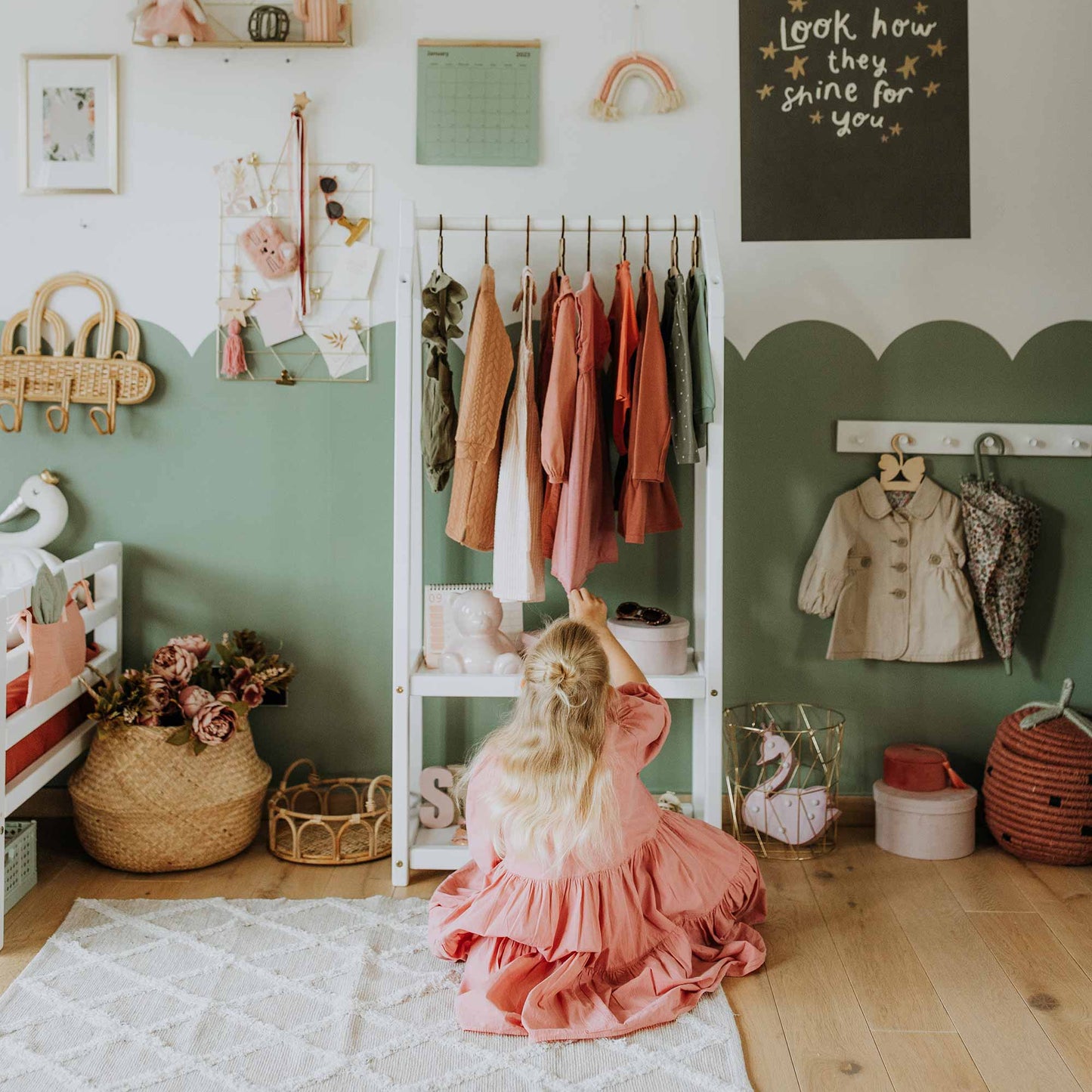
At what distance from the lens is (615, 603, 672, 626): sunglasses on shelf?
9.04 ft

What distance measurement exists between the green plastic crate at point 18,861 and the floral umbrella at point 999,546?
8.32 feet

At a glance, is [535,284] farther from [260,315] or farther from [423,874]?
[423,874]

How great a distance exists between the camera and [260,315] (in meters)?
3.01

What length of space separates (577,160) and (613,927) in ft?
6.54

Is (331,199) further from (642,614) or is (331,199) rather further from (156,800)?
(156,800)

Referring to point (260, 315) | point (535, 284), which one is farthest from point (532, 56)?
point (260, 315)

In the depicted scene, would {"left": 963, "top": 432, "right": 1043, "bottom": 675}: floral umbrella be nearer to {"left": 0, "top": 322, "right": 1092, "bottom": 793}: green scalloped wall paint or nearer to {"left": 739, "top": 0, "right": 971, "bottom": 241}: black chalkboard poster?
{"left": 0, "top": 322, "right": 1092, "bottom": 793}: green scalloped wall paint

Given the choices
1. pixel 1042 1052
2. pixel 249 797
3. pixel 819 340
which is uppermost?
pixel 819 340

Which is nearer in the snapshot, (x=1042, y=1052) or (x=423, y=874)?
(x=1042, y=1052)

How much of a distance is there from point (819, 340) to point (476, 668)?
1.31 meters

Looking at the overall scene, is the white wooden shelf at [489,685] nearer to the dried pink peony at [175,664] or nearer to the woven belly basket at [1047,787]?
the dried pink peony at [175,664]

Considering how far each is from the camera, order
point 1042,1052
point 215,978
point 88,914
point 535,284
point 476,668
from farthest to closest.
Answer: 1. point 535,284
2. point 476,668
3. point 88,914
4. point 215,978
5. point 1042,1052

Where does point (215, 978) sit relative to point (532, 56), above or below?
below

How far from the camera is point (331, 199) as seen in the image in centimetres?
301
